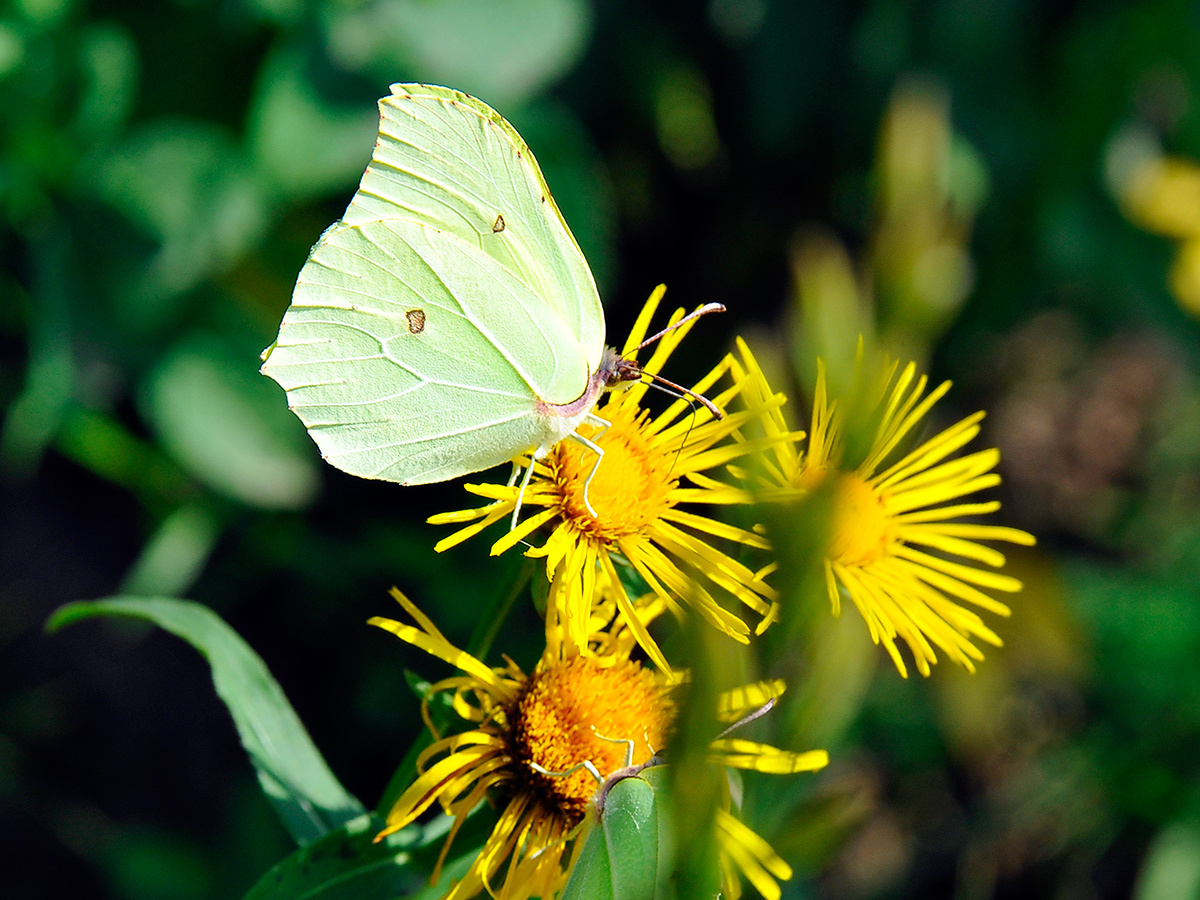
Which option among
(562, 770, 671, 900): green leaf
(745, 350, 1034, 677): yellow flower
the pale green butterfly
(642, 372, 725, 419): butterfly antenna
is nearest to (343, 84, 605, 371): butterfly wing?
the pale green butterfly

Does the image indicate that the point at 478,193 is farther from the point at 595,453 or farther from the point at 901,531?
the point at 901,531

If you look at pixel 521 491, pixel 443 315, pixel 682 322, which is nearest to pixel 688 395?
pixel 682 322

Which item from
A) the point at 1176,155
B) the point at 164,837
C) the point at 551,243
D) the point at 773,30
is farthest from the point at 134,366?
the point at 1176,155

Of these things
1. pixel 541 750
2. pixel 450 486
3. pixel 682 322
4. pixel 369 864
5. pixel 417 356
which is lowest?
pixel 450 486

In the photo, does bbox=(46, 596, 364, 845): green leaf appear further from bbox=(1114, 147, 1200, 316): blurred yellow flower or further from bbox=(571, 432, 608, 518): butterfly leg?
bbox=(1114, 147, 1200, 316): blurred yellow flower

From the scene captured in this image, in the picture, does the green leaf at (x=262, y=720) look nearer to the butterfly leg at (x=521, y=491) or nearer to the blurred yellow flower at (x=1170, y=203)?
the butterfly leg at (x=521, y=491)

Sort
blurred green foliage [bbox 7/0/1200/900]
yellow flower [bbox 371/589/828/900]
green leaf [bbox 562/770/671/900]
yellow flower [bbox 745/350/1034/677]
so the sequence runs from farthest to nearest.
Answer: blurred green foliage [bbox 7/0/1200/900], yellow flower [bbox 745/350/1034/677], yellow flower [bbox 371/589/828/900], green leaf [bbox 562/770/671/900]

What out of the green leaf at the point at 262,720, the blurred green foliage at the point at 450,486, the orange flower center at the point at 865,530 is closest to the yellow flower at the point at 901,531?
the orange flower center at the point at 865,530
